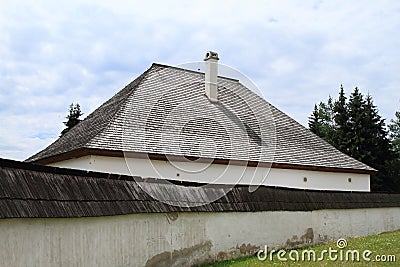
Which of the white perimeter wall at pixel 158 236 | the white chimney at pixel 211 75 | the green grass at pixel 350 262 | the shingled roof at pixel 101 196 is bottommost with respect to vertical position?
the green grass at pixel 350 262

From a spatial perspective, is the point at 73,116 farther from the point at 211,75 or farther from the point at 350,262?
the point at 350,262

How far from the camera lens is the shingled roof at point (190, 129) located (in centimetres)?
1576

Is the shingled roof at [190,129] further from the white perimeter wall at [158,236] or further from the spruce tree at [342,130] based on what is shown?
the spruce tree at [342,130]

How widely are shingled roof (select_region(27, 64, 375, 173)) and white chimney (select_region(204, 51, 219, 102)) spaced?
379 millimetres

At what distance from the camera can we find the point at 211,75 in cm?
2025

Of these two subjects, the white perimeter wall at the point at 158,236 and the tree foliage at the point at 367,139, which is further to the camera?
the tree foliage at the point at 367,139

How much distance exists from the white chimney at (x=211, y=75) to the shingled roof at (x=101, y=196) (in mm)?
8020

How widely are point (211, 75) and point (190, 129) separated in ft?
12.5

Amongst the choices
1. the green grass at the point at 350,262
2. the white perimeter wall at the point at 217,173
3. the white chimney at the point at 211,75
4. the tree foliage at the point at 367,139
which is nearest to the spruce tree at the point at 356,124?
the tree foliage at the point at 367,139

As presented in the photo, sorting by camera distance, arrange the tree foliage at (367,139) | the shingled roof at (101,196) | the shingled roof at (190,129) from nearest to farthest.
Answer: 1. the shingled roof at (101,196)
2. the shingled roof at (190,129)
3. the tree foliage at (367,139)

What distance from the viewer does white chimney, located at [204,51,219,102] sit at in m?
19.9

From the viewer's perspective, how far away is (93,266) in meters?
7.70

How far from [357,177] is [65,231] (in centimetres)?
1658

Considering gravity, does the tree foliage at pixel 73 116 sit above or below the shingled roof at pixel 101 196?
above
